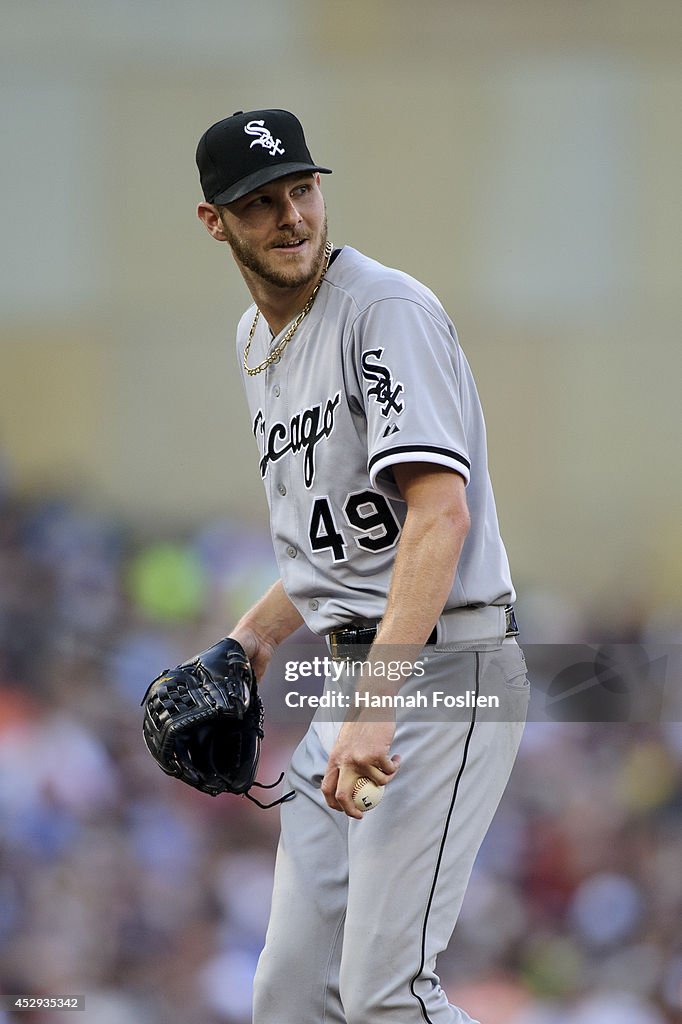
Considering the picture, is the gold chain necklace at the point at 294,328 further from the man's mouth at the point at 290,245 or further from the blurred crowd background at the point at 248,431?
the blurred crowd background at the point at 248,431

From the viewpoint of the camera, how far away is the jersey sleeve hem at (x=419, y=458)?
1538mm

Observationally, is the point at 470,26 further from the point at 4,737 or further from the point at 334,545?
the point at 4,737

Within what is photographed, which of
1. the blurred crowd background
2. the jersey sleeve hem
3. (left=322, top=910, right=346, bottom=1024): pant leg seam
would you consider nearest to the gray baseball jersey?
the jersey sleeve hem

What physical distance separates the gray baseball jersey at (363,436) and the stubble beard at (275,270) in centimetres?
4

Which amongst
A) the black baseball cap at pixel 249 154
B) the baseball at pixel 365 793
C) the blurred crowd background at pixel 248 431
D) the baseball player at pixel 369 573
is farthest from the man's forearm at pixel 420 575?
the blurred crowd background at pixel 248 431

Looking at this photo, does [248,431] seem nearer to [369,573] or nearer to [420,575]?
[369,573]

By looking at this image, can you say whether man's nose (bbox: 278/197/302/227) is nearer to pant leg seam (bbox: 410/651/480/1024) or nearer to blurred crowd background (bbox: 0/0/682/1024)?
pant leg seam (bbox: 410/651/480/1024)

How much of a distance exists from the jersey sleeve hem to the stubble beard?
335 millimetres

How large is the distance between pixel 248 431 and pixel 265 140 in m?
1.85

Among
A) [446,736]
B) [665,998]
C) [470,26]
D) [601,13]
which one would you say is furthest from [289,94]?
[665,998]

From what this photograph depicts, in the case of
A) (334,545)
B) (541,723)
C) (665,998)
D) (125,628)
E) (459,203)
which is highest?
(459,203)

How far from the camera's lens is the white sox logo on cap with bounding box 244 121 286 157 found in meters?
1.72

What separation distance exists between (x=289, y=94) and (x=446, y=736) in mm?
2476

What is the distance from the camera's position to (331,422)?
1718mm
